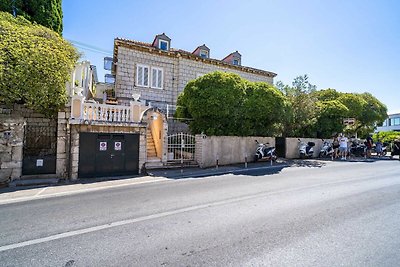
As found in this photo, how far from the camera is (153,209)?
5.00 meters

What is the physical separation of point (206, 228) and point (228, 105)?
29.2ft

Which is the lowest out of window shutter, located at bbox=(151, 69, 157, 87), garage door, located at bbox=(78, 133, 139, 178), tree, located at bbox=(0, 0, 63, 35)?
garage door, located at bbox=(78, 133, 139, 178)

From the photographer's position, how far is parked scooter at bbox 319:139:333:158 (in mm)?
17531

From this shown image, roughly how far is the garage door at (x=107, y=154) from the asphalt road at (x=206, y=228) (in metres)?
2.67

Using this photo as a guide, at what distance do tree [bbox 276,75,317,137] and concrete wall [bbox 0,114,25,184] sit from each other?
53.0 feet

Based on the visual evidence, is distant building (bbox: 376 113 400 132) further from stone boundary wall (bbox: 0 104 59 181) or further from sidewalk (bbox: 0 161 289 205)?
stone boundary wall (bbox: 0 104 59 181)

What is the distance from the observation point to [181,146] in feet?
38.6

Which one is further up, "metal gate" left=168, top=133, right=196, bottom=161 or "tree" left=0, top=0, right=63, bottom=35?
"tree" left=0, top=0, right=63, bottom=35

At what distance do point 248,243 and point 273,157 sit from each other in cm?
1116

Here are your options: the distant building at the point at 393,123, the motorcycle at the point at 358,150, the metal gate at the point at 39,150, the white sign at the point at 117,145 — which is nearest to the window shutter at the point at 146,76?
the metal gate at the point at 39,150

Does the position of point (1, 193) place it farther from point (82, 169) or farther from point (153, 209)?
point (153, 209)

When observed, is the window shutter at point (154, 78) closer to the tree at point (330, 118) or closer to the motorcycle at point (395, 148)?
the tree at point (330, 118)

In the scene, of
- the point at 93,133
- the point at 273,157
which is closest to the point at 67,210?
the point at 93,133

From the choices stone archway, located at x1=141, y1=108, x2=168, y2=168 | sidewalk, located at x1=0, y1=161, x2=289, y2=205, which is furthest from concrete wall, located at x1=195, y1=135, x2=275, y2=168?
stone archway, located at x1=141, y1=108, x2=168, y2=168
